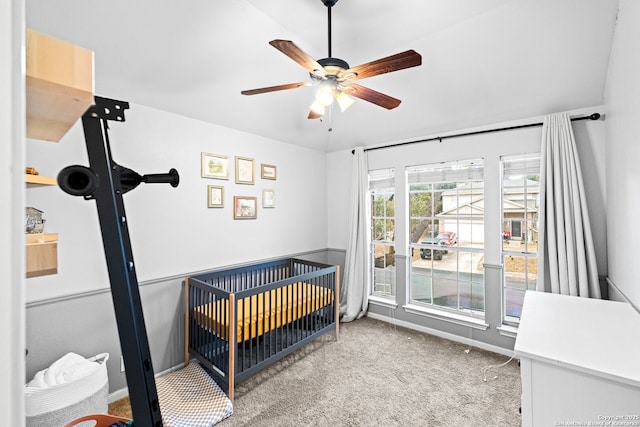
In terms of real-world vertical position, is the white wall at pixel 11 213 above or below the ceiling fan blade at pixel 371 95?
below

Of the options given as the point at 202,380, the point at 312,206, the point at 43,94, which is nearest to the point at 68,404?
the point at 202,380

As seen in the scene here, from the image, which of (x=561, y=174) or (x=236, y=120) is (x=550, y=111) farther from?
(x=236, y=120)

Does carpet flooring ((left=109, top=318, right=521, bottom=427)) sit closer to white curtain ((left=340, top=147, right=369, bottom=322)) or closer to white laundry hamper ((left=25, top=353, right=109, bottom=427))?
white laundry hamper ((left=25, top=353, right=109, bottom=427))

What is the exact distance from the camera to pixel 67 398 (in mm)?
1772

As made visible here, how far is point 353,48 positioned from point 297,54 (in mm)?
1066

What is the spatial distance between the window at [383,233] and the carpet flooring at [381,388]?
886 millimetres

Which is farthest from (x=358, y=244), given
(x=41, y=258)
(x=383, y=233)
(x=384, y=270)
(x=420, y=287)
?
(x=41, y=258)

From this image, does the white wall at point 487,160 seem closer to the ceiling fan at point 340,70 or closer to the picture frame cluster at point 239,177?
the picture frame cluster at point 239,177

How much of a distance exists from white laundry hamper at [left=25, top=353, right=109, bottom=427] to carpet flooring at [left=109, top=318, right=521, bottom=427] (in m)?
0.39

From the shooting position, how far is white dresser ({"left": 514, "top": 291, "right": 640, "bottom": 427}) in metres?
1.09

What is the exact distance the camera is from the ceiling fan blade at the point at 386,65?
56.9 inches

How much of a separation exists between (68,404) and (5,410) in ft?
6.85

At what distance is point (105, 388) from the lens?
1.97 meters

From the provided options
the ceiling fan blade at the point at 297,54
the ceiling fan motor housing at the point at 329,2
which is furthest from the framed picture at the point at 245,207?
the ceiling fan motor housing at the point at 329,2
